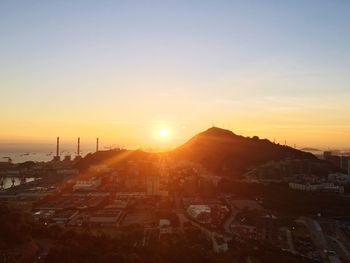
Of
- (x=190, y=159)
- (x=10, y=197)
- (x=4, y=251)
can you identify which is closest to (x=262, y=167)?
(x=190, y=159)

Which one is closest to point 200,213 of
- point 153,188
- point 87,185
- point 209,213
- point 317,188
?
point 209,213

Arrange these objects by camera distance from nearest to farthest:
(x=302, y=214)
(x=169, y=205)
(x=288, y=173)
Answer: (x=302, y=214) < (x=169, y=205) < (x=288, y=173)

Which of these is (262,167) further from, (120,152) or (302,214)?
(120,152)

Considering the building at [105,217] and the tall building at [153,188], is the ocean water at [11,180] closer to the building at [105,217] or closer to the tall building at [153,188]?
the tall building at [153,188]

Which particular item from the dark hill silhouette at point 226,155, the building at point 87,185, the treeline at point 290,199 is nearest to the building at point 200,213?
the treeline at point 290,199

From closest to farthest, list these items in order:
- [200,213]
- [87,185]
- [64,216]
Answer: [64,216] → [200,213] → [87,185]

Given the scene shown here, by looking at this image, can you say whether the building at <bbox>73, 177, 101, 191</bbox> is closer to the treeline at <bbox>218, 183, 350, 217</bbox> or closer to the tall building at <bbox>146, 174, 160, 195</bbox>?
the tall building at <bbox>146, 174, 160, 195</bbox>

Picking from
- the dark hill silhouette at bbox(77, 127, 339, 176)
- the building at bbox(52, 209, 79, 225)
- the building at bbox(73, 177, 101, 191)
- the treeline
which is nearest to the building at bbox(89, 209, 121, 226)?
the building at bbox(52, 209, 79, 225)

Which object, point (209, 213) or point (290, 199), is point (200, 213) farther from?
point (290, 199)
